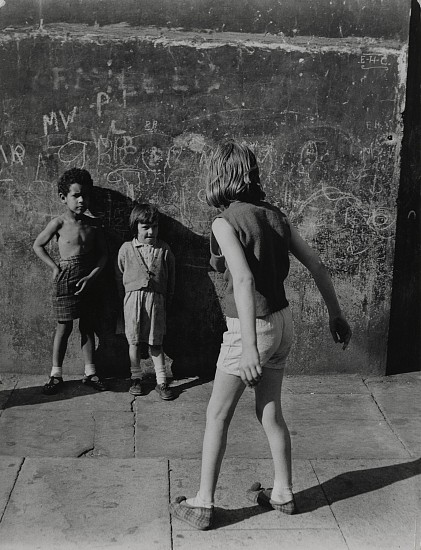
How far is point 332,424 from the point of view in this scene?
17.1 feet

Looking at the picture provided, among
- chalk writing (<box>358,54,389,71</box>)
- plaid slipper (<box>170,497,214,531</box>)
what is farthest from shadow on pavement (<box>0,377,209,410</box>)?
chalk writing (<box>358,54,389,71</box>)

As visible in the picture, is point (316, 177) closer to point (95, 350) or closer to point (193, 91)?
point (193, 91)

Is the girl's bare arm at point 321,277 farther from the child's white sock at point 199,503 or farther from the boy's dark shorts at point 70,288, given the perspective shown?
Result: the boy's dark shorts at point 70,288

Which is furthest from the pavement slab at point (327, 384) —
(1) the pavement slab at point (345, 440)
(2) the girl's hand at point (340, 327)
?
(2) the girl's hand at point (340, 327)

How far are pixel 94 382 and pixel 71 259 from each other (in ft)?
3.23

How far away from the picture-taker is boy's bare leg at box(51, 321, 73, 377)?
228 inches

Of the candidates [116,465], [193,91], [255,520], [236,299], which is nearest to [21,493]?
[116,465]

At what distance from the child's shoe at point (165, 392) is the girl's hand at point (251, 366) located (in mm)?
2243

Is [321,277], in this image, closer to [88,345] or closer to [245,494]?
[245,494]

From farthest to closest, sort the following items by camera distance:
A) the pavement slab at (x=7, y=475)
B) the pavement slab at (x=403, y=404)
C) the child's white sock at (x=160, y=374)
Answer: the child's white sock at (x=160, y=374)
the pavement slab at (x=403, y=404)
the pavement slab at (x=7, y=475)

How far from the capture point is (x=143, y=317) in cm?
569

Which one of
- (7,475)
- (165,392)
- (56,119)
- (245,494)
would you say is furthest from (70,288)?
(245,494)

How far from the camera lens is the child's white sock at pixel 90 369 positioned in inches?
231

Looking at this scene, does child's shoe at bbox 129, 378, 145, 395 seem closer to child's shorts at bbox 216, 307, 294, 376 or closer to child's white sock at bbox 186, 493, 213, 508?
child's white sock at bbox 186, 493, 213, 508
